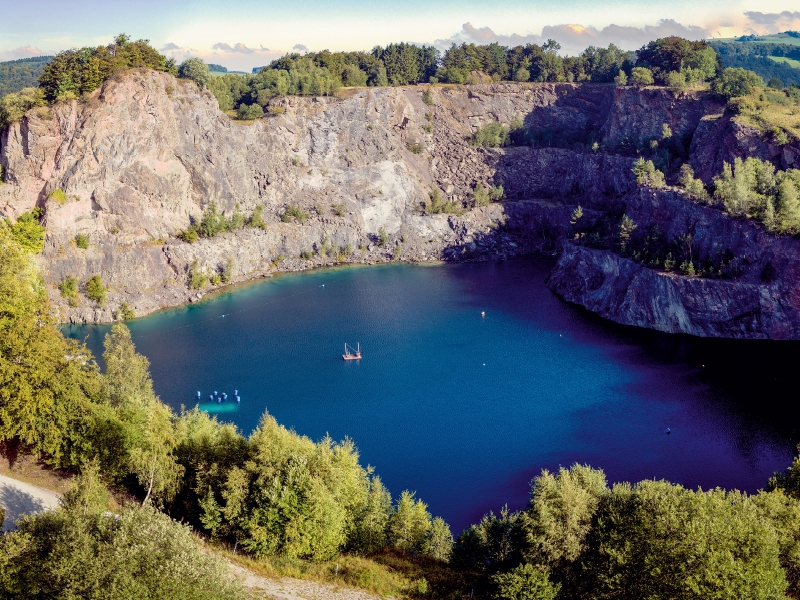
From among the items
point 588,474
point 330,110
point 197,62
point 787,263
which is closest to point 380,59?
point 330,110

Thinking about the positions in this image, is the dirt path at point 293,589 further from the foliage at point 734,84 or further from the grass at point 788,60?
the grass at point 788,60

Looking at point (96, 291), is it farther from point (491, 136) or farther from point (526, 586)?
point (491, 136)

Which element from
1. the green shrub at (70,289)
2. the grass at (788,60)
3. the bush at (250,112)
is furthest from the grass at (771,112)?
the grass at (788,60)

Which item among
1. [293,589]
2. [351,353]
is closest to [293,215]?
[351,353]

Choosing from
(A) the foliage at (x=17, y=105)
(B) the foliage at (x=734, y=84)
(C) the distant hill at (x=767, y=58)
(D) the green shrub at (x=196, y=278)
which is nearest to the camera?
(A) the foliage at (x=17, y=105)

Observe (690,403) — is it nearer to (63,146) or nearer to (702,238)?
(702,238)

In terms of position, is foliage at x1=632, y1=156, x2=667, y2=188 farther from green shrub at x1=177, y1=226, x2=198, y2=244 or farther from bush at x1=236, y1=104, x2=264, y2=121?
green shrub at x1=177, y1=226, x2=198, y2=244
